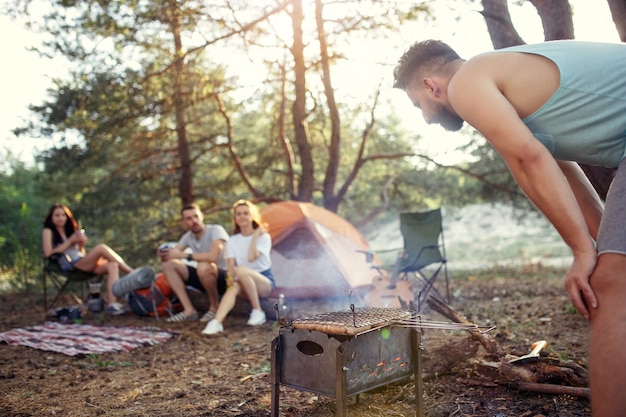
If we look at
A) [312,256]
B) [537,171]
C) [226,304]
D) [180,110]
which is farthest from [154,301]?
[537,171]

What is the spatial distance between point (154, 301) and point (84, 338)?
4.61 feet

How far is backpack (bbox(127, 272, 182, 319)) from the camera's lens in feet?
21.4

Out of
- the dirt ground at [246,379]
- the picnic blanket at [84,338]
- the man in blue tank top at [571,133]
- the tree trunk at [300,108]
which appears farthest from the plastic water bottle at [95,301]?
the man in blue tank top at [571,133]

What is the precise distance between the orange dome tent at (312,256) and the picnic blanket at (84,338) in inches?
68.1

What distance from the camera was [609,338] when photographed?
1.44 m

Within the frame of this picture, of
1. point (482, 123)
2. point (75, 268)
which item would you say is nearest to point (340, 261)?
point (75, 268)

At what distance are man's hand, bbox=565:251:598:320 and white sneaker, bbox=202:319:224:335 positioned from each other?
4249 millimetres

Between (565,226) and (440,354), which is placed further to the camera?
(440,354)

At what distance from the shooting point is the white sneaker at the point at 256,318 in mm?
5689

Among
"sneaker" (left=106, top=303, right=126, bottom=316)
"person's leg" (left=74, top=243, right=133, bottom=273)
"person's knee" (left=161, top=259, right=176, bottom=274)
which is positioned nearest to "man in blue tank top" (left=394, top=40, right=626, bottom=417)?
"person's knee" (left=161, top=259, right=176, bottom=274)

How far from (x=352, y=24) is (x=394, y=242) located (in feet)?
46.4

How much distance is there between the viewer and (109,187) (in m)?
10.8

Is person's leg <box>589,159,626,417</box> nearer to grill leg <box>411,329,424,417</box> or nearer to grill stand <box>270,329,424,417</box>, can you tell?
grill stand <box>270,329,424,417</box>

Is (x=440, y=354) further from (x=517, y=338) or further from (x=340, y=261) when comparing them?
(x=340, y=261)
